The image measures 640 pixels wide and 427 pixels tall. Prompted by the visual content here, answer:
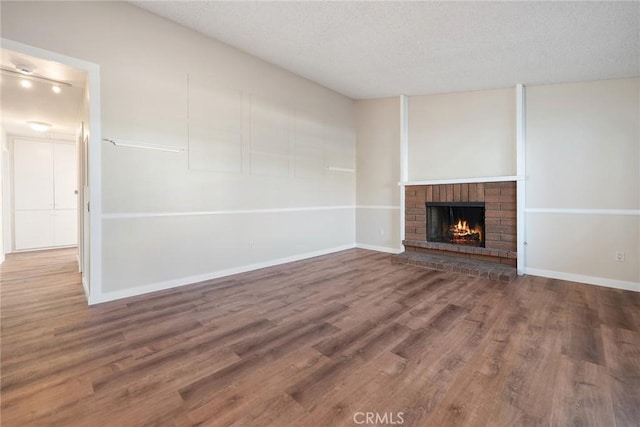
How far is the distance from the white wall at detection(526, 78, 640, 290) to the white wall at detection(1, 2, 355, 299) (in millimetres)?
3467

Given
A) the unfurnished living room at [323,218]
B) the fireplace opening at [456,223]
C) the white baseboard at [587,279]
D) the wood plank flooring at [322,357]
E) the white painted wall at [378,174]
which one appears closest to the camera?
the wood plank flooring at [322,357]

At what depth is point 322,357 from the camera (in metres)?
1.92

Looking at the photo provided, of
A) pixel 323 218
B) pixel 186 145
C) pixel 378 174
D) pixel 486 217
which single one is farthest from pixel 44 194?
pixel 486 217

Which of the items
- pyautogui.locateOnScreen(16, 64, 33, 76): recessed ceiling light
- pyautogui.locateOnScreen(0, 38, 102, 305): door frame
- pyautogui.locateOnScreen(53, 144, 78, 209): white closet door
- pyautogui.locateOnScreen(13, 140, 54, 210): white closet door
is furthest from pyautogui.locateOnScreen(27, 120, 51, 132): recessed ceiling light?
pyautogui.locateOnScreen(0, 38, 102, 305): door frame

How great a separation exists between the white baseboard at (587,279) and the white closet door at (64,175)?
8.89 m

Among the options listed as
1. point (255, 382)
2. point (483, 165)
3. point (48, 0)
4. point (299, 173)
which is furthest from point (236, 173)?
point (483, 165)

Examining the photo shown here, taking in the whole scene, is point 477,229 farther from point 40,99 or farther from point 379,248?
point 40,99

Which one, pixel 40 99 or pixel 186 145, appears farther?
pixel 40 99

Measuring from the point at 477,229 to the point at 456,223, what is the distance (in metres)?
0.37

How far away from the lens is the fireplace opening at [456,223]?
4727 millimetres

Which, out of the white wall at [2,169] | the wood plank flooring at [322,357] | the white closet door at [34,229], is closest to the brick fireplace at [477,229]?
the wood plank flooring at [322,357]

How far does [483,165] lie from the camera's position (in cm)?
455

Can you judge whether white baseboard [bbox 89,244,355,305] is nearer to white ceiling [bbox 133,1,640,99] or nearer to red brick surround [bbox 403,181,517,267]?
red brick surround [bbox 403,181,517,267]

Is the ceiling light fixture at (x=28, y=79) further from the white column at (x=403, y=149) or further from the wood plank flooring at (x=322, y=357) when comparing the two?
the white column at (x=403, y=149)
